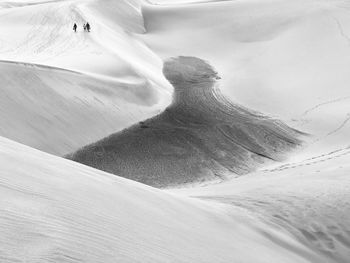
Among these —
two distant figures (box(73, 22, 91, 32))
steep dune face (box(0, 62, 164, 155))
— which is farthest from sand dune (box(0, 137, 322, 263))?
two distant figures (box(73, 22, 91, 32))

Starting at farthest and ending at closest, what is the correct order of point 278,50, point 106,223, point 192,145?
1. point 278,50
2. point 192,145
3. point 106,223

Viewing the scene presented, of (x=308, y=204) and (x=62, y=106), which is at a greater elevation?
(x=308, y=204)

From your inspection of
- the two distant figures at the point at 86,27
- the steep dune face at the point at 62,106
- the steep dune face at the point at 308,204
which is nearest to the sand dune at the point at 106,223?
the steep dune face at the point at 308,204

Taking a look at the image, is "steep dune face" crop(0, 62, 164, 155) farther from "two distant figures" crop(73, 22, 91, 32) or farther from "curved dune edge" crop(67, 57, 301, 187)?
"two distant figures" crop(73, 22, 91, 32)

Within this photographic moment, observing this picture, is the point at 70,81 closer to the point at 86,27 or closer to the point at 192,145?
the point at 192,145

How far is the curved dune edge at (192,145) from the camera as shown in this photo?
10406 mm

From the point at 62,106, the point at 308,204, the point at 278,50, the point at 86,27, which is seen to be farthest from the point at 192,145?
the point at 86,27

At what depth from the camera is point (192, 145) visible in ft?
38.4

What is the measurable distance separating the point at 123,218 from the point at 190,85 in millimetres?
12799

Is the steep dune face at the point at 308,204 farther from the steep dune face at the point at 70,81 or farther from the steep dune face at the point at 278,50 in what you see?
the steep dune face at the point at 70,81

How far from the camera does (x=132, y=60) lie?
1758cm

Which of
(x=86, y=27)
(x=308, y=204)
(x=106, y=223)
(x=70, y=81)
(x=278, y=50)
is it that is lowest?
(x=86, y=27)

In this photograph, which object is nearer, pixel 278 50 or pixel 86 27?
pixel 278 50

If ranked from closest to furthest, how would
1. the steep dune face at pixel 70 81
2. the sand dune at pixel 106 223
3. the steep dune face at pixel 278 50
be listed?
the sand dune at pixel 106 223 → the steep dune face at pixel 70 81 → the steep dune face at pixel 278 50
